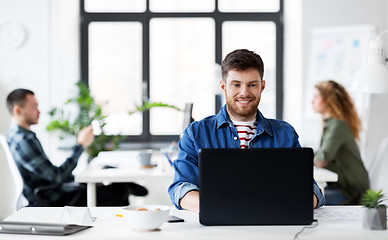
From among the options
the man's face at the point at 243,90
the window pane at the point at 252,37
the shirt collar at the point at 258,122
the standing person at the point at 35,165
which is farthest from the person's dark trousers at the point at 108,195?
the window pane at the point at 252,37

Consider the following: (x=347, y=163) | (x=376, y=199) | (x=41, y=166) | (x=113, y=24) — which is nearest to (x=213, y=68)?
(x=113, y=24)

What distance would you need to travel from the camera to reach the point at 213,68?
6.09m

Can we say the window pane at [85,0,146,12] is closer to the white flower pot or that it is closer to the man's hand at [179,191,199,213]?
the man's hand at [179,191,199,213]

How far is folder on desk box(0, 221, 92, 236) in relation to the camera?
1.87 meters

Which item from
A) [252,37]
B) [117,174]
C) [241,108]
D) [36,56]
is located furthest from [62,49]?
[241,108]

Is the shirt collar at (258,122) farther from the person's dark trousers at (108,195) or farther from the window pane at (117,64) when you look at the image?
the window pane at (117,64)

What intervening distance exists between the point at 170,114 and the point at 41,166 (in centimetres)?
243

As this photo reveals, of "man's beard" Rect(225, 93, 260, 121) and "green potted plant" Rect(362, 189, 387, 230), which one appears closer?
"green potted plant" Rect(362, 189, 387, 230)

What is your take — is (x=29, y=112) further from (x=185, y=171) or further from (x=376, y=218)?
(x=376, y=218)

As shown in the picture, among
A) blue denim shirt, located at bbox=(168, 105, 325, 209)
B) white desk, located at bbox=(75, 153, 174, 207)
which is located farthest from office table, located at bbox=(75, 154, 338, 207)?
blue denim shirt, located at bbox=(168, 105, 325, 209)

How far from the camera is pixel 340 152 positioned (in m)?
4.51

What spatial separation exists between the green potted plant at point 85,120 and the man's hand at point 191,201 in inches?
122

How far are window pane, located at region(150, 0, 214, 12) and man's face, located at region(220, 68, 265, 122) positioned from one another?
3850 mm

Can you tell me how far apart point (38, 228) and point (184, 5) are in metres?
4.53
